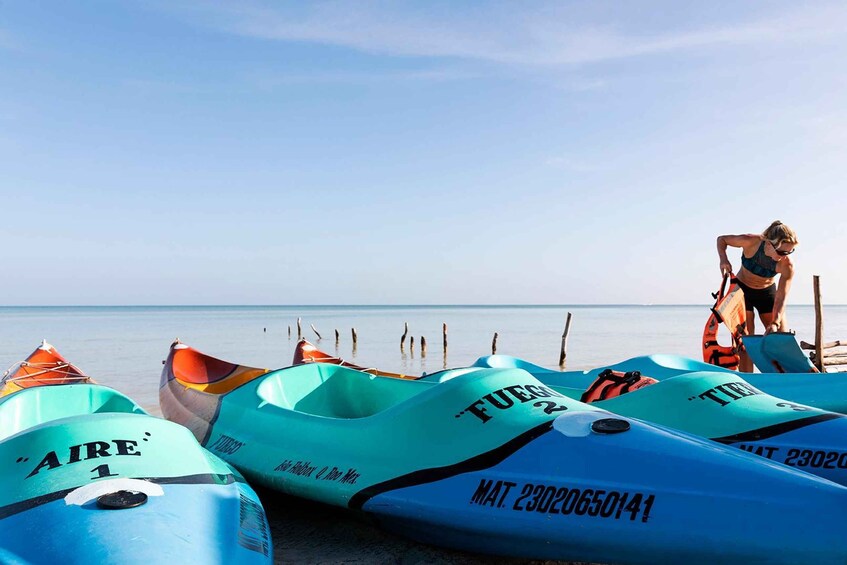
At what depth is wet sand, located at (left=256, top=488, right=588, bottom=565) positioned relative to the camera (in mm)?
2904

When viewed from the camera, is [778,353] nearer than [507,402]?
No

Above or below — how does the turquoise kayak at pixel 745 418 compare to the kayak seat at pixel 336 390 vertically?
above

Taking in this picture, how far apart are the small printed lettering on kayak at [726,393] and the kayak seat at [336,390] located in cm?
203

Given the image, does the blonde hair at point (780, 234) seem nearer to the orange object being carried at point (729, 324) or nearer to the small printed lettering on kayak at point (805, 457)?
the orange object being carried at point (729, 324)

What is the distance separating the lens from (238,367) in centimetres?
707

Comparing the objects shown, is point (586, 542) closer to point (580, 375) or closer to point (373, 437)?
point (373, 437)

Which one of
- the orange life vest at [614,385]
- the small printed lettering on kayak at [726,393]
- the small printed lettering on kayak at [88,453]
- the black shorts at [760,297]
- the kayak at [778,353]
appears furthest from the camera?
the black shorts at [760,297]

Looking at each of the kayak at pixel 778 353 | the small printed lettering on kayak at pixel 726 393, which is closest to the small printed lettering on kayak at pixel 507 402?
the small printed lettering on kayak at pixel 726 393

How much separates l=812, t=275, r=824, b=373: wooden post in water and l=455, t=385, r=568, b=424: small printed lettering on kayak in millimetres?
8748

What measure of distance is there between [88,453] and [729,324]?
23.1 feet

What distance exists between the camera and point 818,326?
10109mm

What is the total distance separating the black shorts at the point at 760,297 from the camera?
759 cm

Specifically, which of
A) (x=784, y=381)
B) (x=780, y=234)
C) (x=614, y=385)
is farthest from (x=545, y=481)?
(x=780, y=234)

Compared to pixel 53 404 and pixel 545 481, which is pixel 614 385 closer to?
pixel 545 481
